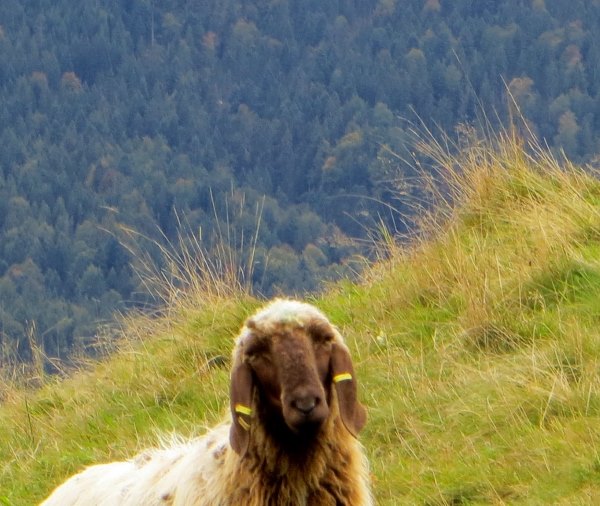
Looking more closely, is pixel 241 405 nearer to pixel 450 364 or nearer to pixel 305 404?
pixel 305 404

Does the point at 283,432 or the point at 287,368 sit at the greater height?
the point at 287,368

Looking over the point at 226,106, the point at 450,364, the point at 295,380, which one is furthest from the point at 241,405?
the point at 226,106

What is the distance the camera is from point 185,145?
88.3 metres

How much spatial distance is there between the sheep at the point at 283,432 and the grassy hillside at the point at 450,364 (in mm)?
1072

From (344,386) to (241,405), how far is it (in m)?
0.41

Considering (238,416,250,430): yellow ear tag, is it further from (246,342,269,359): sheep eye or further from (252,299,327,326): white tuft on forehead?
(252,299,327,326): white tuft on forehead

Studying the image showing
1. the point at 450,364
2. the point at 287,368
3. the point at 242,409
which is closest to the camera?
the point at 287,368

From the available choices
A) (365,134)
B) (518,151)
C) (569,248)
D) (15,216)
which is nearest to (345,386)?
(569,248)

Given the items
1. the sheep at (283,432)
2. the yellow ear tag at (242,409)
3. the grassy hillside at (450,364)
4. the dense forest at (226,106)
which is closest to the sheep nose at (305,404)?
the sheep at (283,432)

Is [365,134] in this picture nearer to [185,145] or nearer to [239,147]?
[239,147]

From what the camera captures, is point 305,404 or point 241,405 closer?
point 305,404

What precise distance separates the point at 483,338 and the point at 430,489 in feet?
5.92

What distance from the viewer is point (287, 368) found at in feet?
17.1

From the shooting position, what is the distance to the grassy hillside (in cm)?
680
